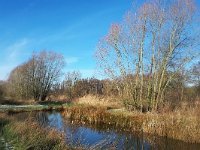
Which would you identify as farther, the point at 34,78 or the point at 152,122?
the point at 34,78

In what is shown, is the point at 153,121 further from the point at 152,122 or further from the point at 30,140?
the point at 30,140

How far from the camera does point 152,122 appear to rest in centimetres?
1730

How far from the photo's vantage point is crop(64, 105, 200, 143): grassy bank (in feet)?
49.6

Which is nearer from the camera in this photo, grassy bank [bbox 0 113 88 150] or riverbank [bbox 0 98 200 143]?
grassy bank [bbox 0 113 88 150]

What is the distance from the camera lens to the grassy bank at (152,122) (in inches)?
595

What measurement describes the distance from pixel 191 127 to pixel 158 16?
34.4 feet

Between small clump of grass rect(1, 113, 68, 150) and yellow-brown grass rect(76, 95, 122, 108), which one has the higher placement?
yellow-brown grass rect(76, 95, 122, 108)

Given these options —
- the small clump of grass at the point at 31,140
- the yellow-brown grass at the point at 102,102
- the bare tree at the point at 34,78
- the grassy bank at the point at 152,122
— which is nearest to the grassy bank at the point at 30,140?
the small clump of grass at the point at 31,140

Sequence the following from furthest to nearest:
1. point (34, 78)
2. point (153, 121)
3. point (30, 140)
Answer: point (34, 78) → point (153, 121) → point (30, 140)

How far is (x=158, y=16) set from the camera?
911 inches

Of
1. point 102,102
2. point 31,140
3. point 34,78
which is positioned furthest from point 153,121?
point 34,78

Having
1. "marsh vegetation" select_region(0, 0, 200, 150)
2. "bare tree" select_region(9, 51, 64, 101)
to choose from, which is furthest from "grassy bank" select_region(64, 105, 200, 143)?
"bare tree" select_region(9, 51, 64, 101)

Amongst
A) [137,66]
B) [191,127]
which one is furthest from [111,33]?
[191,127]

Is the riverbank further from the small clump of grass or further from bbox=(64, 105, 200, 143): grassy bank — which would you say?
the small clump of grass
